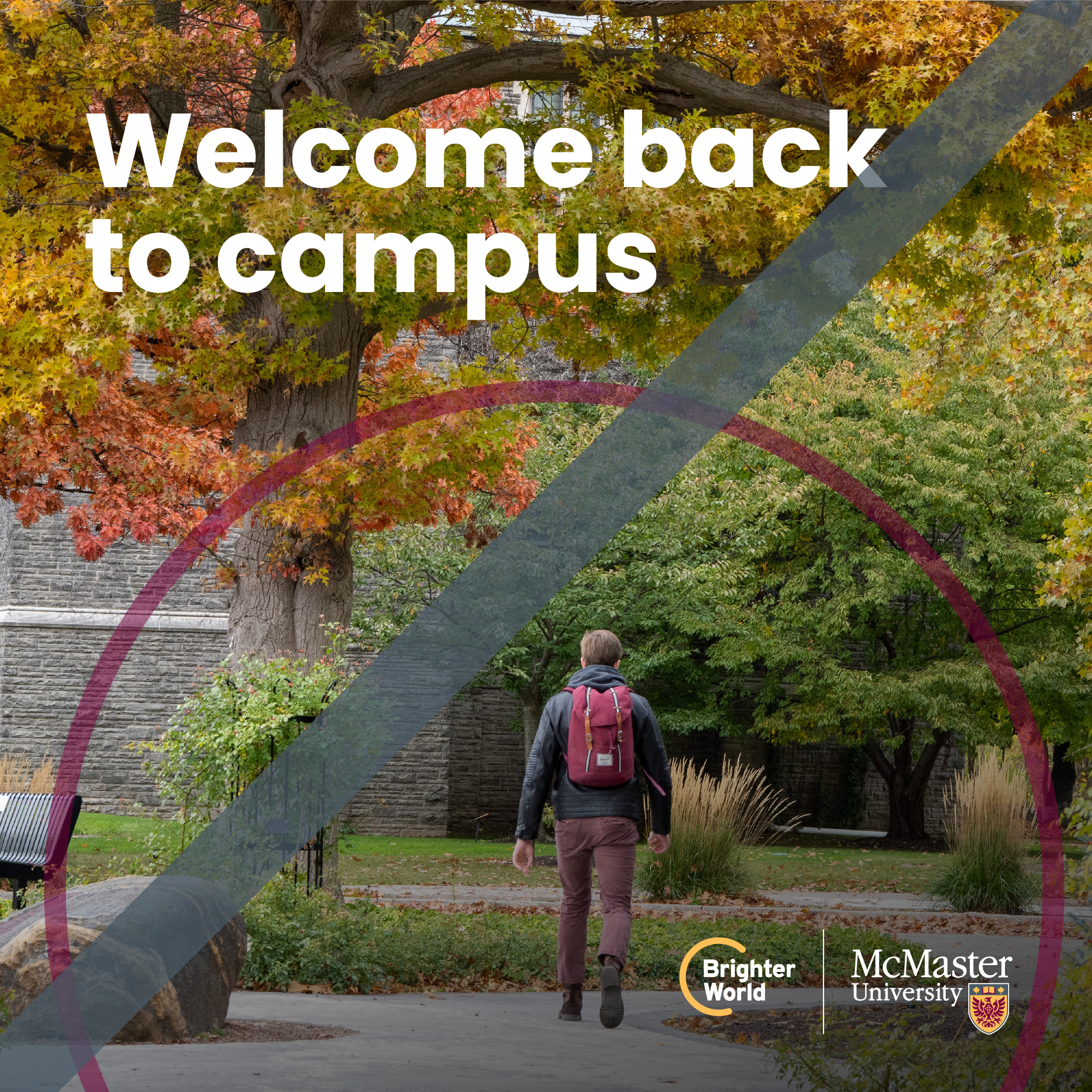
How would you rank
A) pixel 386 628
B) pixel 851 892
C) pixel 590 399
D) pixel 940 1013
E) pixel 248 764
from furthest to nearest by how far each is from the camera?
pixel 386 628 → pixel 590 399 → pixel 851 892 → pixel 248 764 → pixel 940 1013

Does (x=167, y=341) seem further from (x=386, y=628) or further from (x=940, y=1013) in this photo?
(x=386, y=628)

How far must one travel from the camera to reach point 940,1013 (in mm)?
6480

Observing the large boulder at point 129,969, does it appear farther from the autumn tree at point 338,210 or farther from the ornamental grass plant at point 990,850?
the ornamental grass plant at point 990,850

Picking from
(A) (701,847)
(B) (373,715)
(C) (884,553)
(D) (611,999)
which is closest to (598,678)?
(D) (611,999)

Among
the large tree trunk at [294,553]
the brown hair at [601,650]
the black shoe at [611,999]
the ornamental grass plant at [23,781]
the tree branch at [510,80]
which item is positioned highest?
the tree branch at [510,80]

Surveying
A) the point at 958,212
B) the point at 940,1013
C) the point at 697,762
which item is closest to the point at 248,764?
the point at 940,1013

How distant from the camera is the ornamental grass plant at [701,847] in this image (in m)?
12.2

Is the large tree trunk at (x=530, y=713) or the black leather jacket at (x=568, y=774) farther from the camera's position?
the large tree trunk at (x=530, y=713)

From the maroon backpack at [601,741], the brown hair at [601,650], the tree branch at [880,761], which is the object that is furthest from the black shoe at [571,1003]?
the tree branch at [880,761]

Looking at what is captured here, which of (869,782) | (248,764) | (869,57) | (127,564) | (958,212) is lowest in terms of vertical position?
(869,782)

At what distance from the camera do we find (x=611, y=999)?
571 centimetres

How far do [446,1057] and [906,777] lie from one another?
22.3 metres

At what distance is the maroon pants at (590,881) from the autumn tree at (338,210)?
160 inches

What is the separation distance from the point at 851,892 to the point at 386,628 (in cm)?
849
